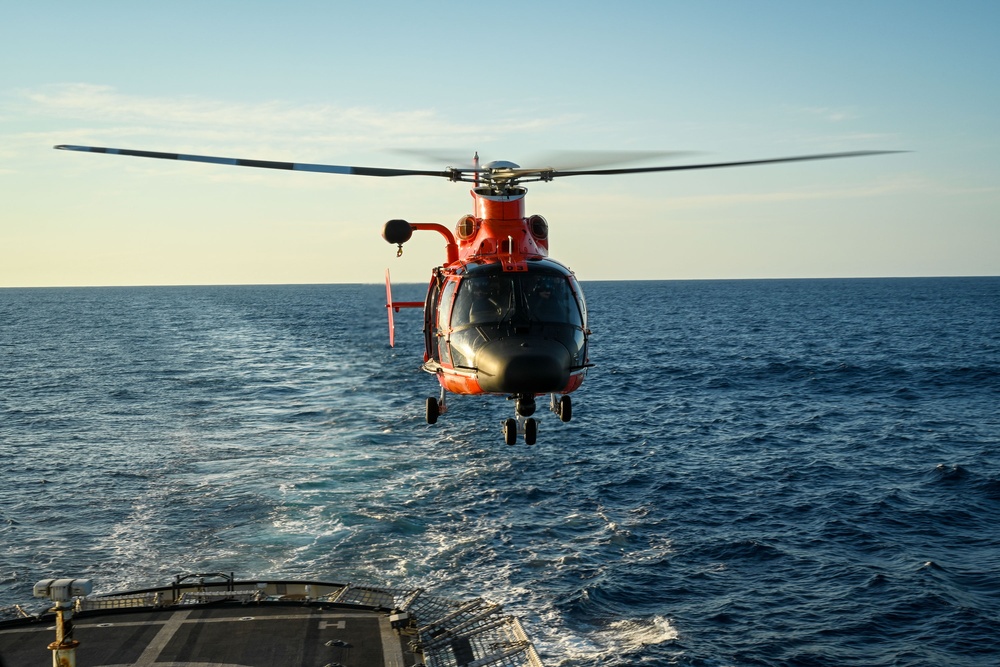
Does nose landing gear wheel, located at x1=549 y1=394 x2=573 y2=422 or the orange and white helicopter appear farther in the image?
nose landing gear wheel, located at x1=549 y1=394 x2=573 y2=422

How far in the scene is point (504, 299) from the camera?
71.9ft

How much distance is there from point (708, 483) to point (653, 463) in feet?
18.4

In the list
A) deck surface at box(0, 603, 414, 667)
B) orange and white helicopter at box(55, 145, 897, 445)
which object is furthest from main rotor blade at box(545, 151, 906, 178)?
deck surface at box(0, 603, 414, 667)

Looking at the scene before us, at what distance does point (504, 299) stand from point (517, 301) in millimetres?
344

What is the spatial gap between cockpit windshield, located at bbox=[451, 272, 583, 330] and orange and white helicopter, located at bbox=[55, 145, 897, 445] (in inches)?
1.0

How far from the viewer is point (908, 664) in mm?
31250

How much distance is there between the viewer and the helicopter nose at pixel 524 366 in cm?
1998

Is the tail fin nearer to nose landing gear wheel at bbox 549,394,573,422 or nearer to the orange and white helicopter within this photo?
the orange and white helicopter

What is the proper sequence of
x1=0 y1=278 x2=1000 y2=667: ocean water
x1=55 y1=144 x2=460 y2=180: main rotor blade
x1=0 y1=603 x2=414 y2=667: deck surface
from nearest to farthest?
x1=55 y1=144 x2=460 y2=180: main rotor blade, x1=0 y1=603 x2=414 y2=667: deck surface, x1=0 y1=278 x2=1000 y2=667: ocean water

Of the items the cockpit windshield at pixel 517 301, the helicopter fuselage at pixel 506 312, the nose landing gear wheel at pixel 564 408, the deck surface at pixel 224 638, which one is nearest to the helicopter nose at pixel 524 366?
the helicopter fuselage at pixel 506 312

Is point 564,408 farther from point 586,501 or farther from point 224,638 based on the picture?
point 586,501

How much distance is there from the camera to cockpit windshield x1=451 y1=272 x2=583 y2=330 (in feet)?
71.3

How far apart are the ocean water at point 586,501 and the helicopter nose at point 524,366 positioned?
15.3 m

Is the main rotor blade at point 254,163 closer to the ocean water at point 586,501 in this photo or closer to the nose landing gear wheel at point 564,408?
the nose landing gear wheel at point 564,408
